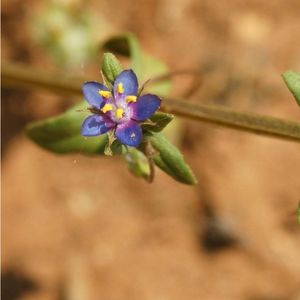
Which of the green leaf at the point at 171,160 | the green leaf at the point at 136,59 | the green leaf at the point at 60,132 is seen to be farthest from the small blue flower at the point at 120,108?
the green leaf at the point at 136,59

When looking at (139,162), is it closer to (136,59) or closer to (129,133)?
(129,133)

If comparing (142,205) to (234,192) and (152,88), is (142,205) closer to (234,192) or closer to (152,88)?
(234,192)

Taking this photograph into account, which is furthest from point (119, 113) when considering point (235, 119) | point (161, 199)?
point (161, 199)

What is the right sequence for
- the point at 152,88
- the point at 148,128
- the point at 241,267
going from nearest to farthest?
the point at 148,128 < the point at 152,88 < the point at 241,267

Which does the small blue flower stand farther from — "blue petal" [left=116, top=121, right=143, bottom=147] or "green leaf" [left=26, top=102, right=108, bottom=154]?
"green leaf" [left=26, top=102, right=108, bottom=154]

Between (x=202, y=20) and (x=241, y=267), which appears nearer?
(x=241, y=267)

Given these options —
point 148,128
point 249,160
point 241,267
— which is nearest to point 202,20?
point 249,160

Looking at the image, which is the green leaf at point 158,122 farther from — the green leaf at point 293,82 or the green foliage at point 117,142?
the green leaf at point 293,82
